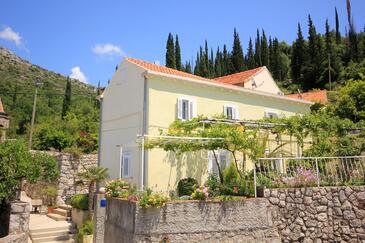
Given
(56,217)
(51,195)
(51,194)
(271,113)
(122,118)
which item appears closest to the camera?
(122,118)

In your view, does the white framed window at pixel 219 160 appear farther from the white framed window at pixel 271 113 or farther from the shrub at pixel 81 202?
the shrub at pixel 81 202

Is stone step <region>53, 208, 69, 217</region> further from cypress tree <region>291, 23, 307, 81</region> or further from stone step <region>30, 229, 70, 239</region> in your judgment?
cypress tree <region>291, 23, 307, 81</region>

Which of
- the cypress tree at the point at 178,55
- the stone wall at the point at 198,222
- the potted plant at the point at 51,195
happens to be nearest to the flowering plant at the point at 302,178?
the stone wall at the point at 198,222

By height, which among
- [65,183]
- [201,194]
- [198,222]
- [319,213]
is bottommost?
[198,222]

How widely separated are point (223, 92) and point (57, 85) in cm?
6289

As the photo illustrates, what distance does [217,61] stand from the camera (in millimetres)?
68875

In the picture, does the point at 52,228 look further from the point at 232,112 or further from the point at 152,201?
the point at 232,112

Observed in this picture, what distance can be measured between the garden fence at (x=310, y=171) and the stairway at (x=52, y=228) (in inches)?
411

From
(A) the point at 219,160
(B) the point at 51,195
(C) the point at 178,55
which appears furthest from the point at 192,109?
(C) the point at 178,55

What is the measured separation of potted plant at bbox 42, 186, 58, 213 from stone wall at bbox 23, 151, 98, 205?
33cm

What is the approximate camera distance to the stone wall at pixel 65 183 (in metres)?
23.2

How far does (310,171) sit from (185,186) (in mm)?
6066

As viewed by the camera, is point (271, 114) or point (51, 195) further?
point (51, 195)

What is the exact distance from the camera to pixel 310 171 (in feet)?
41.4
